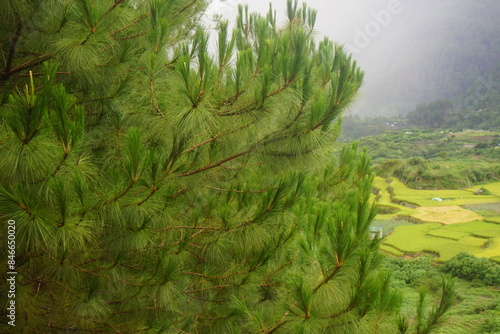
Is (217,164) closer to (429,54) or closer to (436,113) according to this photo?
(436,113)

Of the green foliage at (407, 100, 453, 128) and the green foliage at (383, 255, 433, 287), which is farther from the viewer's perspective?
the green foliage at (407, 100, 453, 128)

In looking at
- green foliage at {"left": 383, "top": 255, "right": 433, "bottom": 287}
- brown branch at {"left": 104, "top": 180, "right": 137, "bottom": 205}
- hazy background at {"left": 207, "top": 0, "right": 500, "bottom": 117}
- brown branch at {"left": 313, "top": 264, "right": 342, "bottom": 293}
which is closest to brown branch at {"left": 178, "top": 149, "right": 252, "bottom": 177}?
brown branch at {"left": 104, "top": 180, "right": 137, "bottom": 205}

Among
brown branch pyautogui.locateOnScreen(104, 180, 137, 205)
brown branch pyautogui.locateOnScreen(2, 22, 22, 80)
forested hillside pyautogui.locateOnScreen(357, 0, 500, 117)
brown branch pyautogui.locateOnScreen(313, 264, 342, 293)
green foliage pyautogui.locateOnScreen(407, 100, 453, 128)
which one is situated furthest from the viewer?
forested hillside pyautogui.locateOnScreen(357, 0, 500, 117)

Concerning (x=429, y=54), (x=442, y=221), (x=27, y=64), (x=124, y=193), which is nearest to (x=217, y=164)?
(x=124, y=193)

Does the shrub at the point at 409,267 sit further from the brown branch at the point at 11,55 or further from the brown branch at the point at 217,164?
the brown branch at the point at 11,55

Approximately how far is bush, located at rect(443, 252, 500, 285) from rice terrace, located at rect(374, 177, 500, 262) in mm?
1104

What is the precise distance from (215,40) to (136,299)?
1.72 meters

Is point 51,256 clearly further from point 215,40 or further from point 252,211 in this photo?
point 215,40

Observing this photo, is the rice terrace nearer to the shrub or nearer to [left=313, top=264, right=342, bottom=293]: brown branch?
the shrub

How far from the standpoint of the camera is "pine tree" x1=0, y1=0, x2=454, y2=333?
4.64 feet

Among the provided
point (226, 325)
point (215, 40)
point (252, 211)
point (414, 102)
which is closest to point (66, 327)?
point (226, 325)

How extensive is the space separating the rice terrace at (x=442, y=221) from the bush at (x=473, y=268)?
3.62 feet

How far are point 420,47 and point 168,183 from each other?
14257cm

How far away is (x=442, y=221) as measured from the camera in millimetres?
16312
